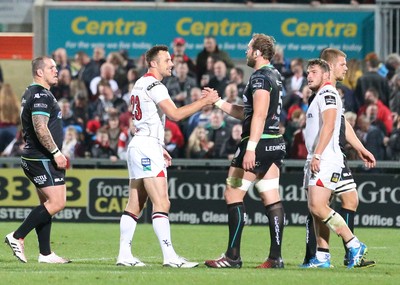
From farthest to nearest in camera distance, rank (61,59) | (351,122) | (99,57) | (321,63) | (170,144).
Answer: (99,57) < (61,59) < (170,144) < (351,122) < (321,63)

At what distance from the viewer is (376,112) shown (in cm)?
2164

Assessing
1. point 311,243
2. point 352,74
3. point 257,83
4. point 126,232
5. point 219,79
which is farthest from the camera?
point 352,74

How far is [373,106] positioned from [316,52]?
4811 millimetres

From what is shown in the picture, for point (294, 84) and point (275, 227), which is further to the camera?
point (294, 84)

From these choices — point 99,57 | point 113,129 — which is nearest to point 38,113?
point 113,129

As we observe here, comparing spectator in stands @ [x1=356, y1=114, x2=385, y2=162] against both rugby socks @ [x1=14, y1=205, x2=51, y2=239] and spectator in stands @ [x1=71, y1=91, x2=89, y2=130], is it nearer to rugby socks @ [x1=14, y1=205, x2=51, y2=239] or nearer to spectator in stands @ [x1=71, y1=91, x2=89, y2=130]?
spectator in stands @ [x1=71, y1=91, x2=89, y2=130]

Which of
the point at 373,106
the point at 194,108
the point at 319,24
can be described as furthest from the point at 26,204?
the point at 194,108

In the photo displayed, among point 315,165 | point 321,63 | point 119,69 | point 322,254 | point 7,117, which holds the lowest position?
point 322,254

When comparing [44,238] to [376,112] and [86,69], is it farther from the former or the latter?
[86,69]

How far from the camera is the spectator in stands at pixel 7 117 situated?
75.4 ft

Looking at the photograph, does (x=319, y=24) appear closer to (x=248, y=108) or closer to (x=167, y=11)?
(x=167, y=11)

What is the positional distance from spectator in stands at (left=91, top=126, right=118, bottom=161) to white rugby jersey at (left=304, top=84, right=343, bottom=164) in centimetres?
930

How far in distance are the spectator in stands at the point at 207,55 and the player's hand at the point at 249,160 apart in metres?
11.6

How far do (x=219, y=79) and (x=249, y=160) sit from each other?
10.7 metres
